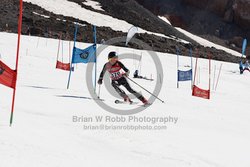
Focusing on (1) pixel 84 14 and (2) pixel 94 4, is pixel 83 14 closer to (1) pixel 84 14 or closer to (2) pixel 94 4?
(1) pixel 84 14

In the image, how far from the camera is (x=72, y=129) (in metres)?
6.01

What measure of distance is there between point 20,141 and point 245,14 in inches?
3014

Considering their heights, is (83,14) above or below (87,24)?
above

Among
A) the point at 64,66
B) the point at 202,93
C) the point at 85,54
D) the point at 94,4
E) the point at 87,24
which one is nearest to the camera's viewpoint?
the point at 85,54

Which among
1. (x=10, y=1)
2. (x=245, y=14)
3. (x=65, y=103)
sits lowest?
(x=65, y=103)

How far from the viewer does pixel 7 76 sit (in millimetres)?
5523

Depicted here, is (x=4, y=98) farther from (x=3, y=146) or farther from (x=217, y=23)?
(x=217, y=23)

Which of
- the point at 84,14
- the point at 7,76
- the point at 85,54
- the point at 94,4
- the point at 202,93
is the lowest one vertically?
the point at 202,93

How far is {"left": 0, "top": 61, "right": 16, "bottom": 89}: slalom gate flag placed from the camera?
546 centimetres

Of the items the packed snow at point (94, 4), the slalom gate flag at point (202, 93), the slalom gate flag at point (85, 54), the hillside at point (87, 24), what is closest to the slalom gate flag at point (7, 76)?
the slalom gate flag at point (85, 54)

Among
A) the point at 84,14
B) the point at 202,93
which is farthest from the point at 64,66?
the point at 84,14

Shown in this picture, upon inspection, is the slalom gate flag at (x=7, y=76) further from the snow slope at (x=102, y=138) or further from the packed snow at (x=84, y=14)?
the packed snow at (x=84, y=14)

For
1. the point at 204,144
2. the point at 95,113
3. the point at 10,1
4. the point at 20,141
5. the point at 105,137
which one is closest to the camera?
the point at 20,141

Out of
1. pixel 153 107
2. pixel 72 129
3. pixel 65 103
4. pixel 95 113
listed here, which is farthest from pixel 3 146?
pixel 153 107
